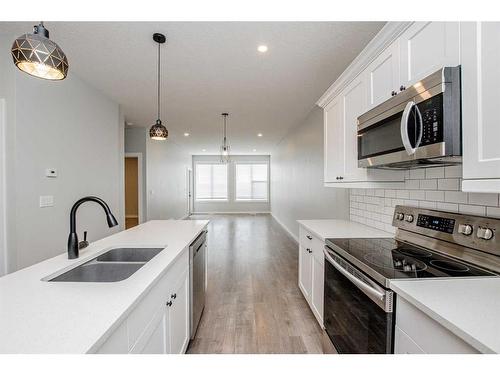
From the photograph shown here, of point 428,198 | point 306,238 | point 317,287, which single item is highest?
point 428,198

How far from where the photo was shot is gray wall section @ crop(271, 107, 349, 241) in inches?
137

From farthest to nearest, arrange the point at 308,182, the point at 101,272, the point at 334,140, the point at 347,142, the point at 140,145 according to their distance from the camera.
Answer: the point at 140,145 < the point at 308,182 < the point at 334,140 < the point at 347,142 < the point at 101,272

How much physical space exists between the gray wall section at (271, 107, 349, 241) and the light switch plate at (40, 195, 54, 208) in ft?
11.2

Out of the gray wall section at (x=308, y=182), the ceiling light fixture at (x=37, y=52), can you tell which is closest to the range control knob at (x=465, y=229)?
the gray wall section at (x=308, y=182)

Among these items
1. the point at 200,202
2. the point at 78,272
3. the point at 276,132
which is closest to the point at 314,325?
the point at 78,272

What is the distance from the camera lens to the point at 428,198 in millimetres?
1687

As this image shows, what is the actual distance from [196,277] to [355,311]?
1.25 metres

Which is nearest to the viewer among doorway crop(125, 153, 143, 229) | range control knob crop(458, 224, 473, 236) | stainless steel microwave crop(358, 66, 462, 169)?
stainless steel microwave crop(358, 66, 462, 169)

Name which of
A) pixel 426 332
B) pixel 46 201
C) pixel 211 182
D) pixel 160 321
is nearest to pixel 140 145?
pixel 46 201

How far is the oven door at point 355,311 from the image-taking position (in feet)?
3.62

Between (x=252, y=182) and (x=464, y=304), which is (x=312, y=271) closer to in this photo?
(x=464, y=304)

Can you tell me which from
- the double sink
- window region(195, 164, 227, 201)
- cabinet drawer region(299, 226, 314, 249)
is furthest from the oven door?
window region(195, 164, 227, 201)

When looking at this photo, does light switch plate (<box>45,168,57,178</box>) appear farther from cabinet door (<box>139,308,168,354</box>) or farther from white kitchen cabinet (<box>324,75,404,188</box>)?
white kitchen cabinet (<box>324,75,404,188</box>)

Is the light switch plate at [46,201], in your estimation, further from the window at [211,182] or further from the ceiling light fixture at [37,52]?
the window at [211,182]
